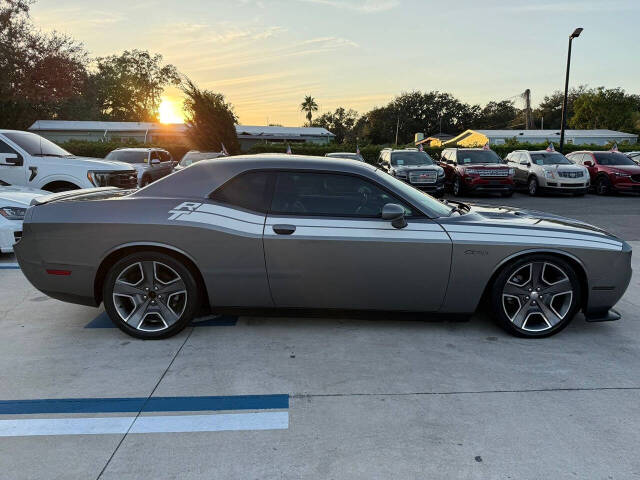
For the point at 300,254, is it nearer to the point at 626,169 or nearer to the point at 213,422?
the point at 213,422

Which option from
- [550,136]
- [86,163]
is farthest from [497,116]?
[86,163]

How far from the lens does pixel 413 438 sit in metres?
2.60

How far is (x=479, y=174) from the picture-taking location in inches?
620

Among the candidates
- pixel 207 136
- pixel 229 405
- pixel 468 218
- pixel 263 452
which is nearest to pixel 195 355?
pixel 229 405

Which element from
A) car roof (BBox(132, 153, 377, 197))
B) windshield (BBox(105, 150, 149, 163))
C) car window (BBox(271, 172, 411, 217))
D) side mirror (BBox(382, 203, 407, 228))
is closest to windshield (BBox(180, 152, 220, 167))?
windshield (BBox(105, 150, 149, 163))

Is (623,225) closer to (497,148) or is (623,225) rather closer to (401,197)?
(401,197)

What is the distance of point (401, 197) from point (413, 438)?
1.99 metres

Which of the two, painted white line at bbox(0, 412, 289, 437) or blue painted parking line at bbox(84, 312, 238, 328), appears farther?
blue painted parking line at bbox(84, 312, 238, 328)

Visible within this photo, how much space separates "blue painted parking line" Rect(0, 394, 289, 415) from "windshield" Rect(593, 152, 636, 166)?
18757 millimetres

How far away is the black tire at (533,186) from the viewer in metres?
17.4

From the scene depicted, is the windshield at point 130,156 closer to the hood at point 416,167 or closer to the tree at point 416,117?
the hood at point 416,167

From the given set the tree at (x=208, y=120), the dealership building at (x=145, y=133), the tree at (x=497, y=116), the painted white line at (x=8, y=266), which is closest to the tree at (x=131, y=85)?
the dealership building at (x=145, y=133)

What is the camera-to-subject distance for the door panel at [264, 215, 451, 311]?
3.79 metres

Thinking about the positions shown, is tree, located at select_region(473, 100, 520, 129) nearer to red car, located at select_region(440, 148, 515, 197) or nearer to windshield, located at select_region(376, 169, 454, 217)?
red car, located at select_region(440, 148, 515, 197)
